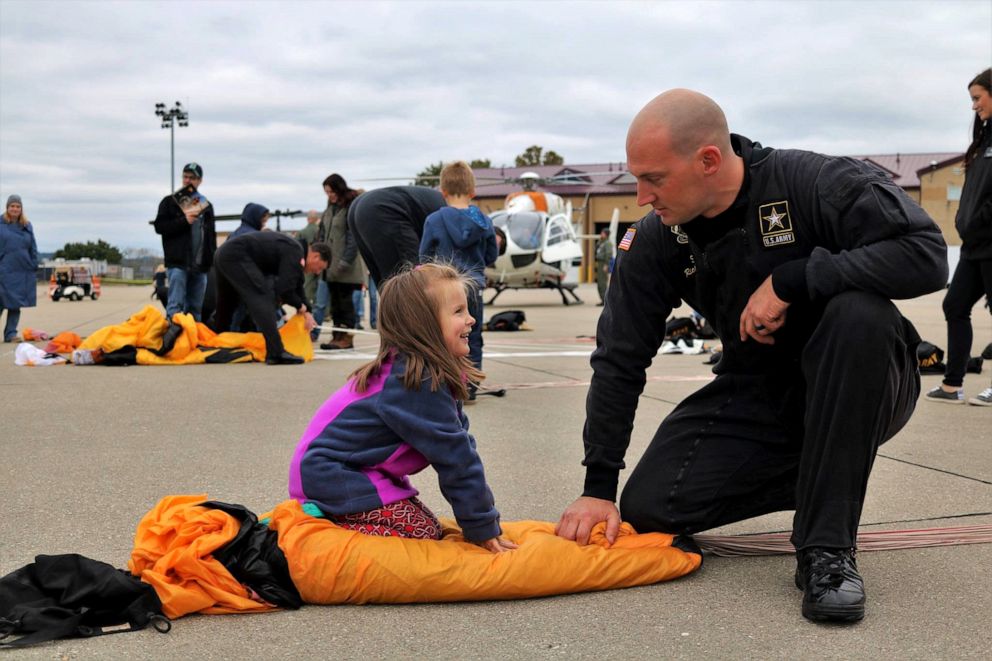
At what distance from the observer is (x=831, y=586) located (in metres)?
2.63

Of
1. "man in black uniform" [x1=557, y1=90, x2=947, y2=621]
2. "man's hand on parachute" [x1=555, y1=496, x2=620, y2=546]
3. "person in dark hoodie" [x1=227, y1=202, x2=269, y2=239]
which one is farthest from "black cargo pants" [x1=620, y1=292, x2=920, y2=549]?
"person in dark hoodie" [x1=227, y1=202, x2=269, y2=239]

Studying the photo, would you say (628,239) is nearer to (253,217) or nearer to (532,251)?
(253,217)

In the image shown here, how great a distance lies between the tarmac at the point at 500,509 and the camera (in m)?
2.47

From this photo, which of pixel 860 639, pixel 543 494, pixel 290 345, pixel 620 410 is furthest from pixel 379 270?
pixel 860 639

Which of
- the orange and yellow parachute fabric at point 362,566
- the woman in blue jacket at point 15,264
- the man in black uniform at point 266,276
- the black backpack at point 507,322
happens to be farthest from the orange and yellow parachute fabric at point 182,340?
the orange and yellow parachute fabric at point 362,566

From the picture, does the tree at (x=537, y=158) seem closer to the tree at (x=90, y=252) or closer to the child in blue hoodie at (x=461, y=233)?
the tree at (x=90, y=252)

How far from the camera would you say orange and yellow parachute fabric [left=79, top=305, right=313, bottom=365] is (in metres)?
9.42

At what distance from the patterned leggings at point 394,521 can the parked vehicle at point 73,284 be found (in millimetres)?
29292

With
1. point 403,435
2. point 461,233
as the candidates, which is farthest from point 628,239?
point 461,233

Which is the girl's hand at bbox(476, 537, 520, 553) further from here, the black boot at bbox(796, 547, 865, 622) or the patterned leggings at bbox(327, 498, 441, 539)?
the black boot at bbox(796, 547, 865, 622)

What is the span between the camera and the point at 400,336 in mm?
2969

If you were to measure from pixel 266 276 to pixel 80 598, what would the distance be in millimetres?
7627

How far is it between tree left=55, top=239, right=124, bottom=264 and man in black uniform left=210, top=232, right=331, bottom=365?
73.2 m

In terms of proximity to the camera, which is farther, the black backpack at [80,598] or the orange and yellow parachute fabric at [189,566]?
the orange and yellow parachute fabric at [189,566]
